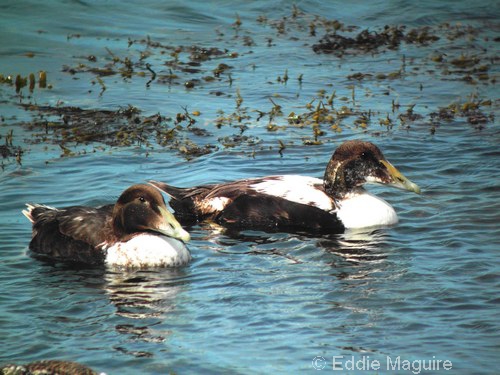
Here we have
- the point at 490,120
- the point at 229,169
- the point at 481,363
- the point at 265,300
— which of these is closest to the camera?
the point at 481,363

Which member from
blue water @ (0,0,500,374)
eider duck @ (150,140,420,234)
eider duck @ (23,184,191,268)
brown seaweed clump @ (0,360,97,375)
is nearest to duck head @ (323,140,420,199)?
eider duck @ (150,140,420,234)

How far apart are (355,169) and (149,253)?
255 cm

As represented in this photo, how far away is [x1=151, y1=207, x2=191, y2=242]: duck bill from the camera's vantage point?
842cm

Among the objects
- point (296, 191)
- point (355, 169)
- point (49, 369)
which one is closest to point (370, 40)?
point (355, 169)

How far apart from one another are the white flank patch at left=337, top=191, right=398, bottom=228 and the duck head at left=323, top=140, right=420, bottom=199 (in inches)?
7.5

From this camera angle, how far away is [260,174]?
447 inches

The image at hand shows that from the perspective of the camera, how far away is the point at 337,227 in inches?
388

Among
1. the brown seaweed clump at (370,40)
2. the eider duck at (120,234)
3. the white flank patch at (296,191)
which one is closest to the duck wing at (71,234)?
the eider duck at (120,234)

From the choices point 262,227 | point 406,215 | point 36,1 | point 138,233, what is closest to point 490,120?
point 406,215

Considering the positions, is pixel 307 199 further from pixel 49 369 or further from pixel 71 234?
pixel 49 369

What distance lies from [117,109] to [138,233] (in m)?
4.81

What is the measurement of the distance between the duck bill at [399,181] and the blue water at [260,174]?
0.33 m

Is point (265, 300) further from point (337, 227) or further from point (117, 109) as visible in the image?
point (117, 109)

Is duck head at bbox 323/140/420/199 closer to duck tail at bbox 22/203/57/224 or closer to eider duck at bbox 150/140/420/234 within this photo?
eider duck at bbox 150/140/420/234
